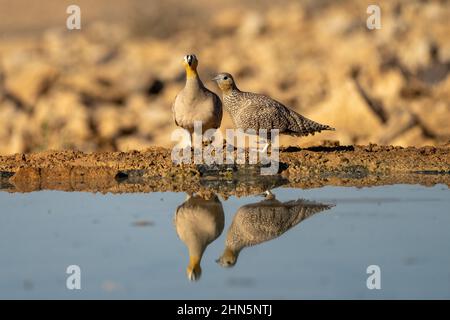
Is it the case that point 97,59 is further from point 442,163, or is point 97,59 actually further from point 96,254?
point 96,254

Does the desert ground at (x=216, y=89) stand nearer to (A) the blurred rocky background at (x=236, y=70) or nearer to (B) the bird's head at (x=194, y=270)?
(A) the blurred rocky background at (x=236, y=70)

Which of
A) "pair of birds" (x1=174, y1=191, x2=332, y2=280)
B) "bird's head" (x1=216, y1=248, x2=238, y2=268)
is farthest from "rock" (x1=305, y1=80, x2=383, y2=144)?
"bird's head" (x1=216, y1=248, x2=238, y2=268)

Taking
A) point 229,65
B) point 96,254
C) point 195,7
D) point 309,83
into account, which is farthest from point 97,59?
point 96,254

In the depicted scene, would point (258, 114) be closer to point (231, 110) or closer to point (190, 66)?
point (231, 110)

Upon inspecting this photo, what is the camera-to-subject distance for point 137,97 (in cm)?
2030

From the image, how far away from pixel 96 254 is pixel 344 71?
581 inches

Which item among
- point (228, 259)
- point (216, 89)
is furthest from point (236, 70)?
point (228, 259)

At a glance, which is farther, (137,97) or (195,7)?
(195,7)

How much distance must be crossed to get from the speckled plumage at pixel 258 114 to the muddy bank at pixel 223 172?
275 mm

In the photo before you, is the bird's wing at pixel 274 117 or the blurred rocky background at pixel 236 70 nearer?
the bird's wing at pixel 274 117

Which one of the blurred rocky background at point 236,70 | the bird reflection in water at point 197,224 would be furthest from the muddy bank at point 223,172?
the blurred rocky background at point 236,70

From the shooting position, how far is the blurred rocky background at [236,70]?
16.4 metres
